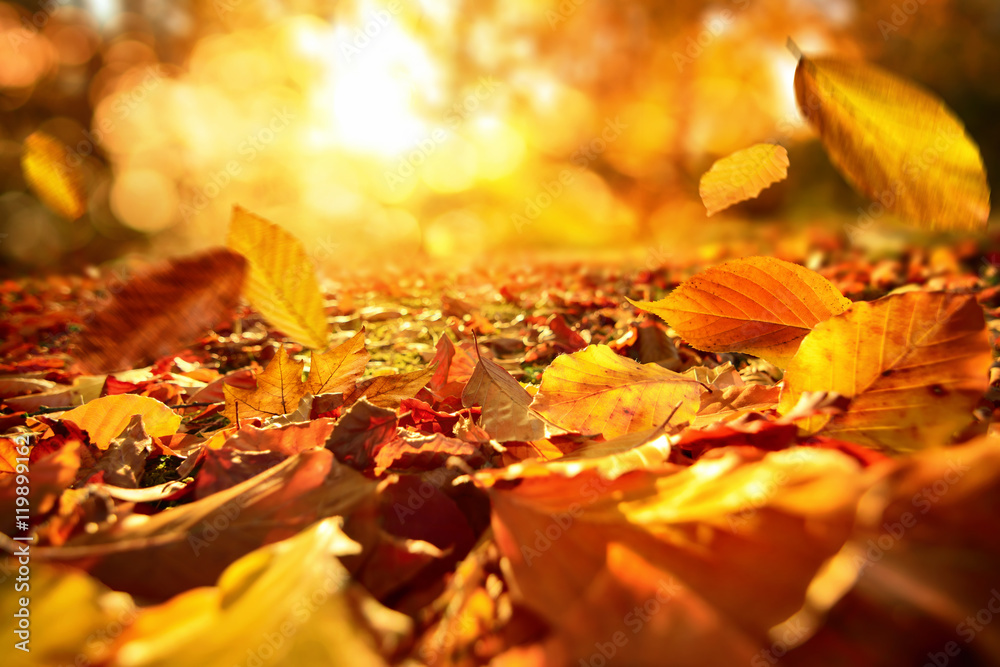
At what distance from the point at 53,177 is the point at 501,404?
481 millimetres

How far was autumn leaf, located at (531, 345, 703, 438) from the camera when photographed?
715 millimetres

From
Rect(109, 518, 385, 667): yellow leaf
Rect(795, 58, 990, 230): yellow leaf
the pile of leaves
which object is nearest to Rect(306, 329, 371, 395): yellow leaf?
the pile of leaves

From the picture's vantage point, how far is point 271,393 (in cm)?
83

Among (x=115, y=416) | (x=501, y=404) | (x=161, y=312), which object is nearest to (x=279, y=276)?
(x=161, y=312)

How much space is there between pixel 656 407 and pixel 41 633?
59cm

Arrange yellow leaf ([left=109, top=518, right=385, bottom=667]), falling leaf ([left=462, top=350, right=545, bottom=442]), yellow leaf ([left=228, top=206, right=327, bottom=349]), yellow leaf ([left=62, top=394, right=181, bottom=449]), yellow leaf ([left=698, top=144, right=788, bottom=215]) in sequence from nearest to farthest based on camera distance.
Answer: yellow leaf ([left=109, top=518, right=385, bottom=667]) < yellow leaf ([left=228, top=206, right=327, bottom=349]) < yellow leaf ([left=698, top=144, right=788, bottom=215]) < falling leaf ([left=462, top=350, right=545, bottom=442]) < yellow leaf ([left=62, top=394, right=181, bottom=449])

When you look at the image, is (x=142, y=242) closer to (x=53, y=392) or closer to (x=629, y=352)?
(x=53, y=392)

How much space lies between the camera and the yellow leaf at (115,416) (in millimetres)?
801

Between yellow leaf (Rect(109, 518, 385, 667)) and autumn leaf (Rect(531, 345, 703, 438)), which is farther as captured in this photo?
autumn leaf (Rect(531, 345, 703, 438))

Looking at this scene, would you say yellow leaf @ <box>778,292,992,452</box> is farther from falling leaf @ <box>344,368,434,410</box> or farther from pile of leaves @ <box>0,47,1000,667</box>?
falling leaf @ <box>344,368,434,410</box>

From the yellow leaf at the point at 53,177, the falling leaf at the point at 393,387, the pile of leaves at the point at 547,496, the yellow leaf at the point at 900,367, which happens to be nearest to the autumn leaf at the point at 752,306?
the pile of leaves at the point at 547,496
